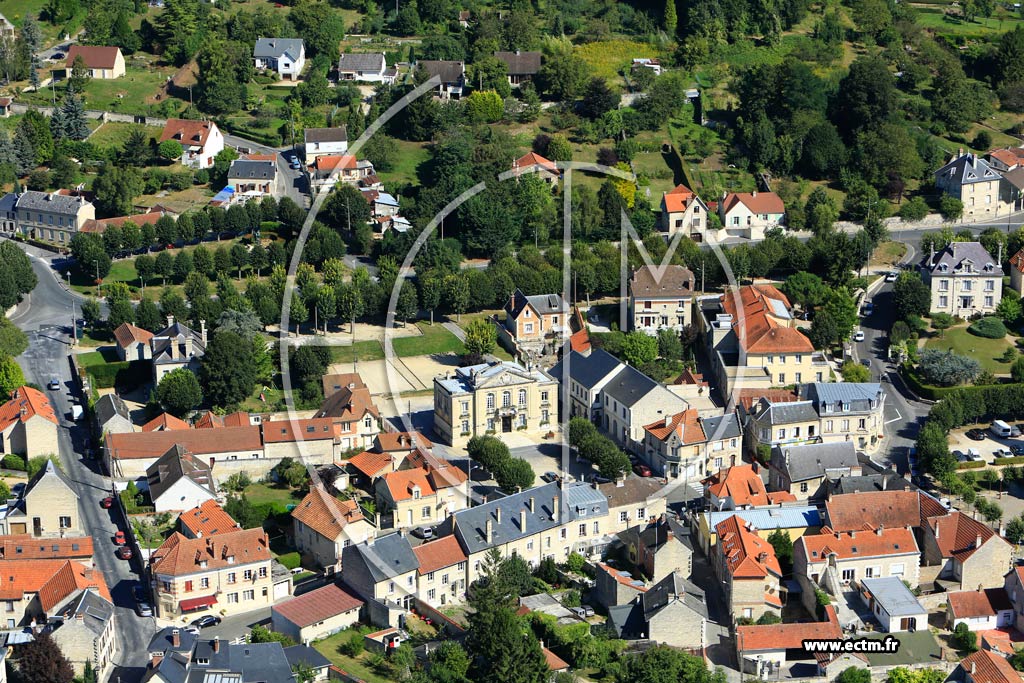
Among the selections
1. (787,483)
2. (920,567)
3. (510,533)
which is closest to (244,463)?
(510,533)

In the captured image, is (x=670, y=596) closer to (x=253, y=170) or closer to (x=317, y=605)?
(x=317, y=605)

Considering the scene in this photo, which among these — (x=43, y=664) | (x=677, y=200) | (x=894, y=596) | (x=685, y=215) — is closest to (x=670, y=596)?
(x=894, y=596)

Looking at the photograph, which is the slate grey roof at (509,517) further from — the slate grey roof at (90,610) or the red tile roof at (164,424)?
the red tile roof at (164,424)

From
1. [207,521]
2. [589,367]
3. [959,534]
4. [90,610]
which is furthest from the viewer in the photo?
[589,367]

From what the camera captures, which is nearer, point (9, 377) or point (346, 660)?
point (346, 660)

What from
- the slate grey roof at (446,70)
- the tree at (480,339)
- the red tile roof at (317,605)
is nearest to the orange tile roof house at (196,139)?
the slate grey roof at (446,70)

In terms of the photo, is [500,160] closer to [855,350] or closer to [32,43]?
[855,350]

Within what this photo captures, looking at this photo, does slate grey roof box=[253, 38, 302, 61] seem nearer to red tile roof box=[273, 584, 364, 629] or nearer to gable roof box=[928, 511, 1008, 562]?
red tile roof box=[273, 584, 364, 629]
